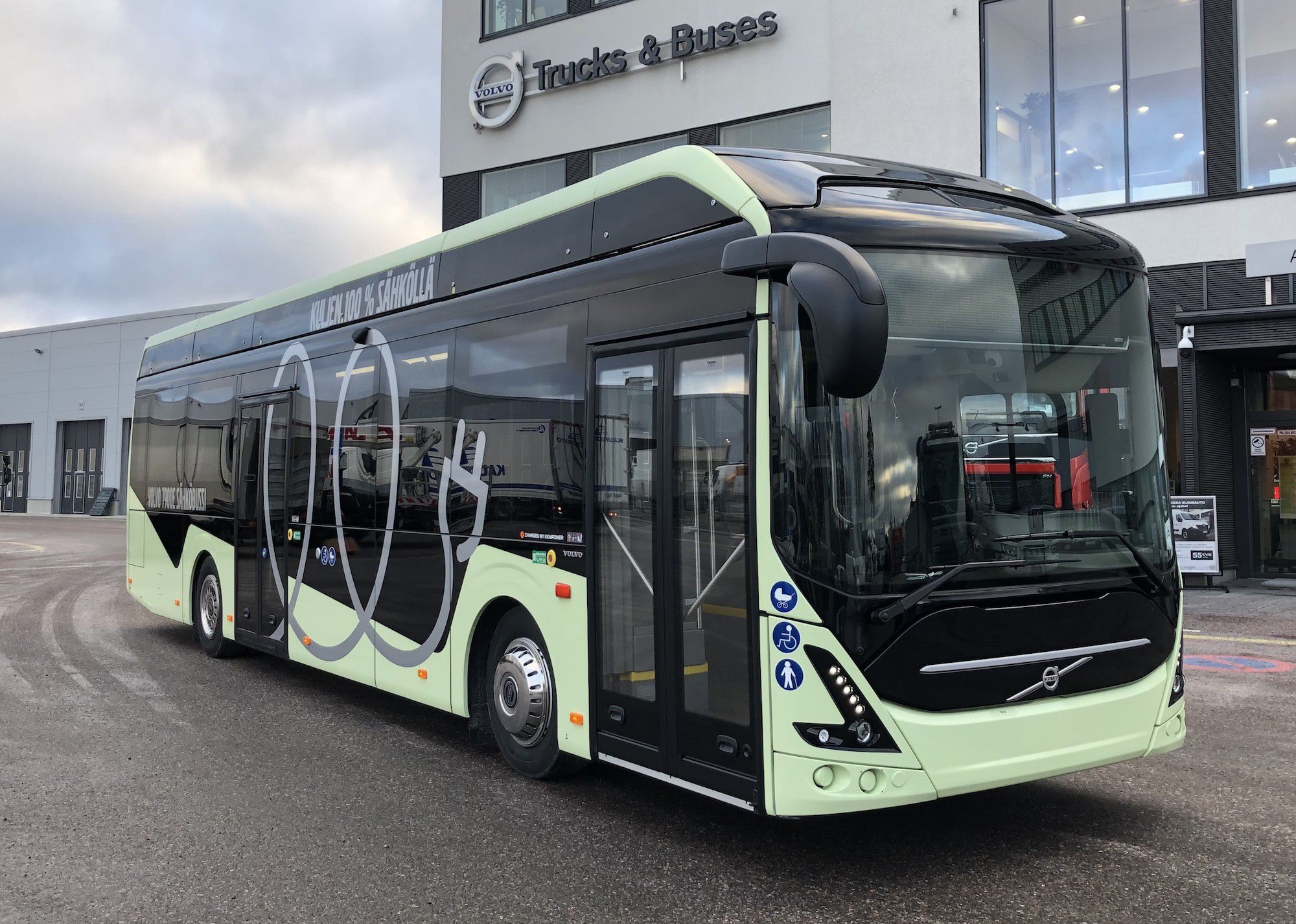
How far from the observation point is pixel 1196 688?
29.1ft

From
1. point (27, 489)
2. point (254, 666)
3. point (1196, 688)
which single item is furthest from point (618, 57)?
point (27, 489)

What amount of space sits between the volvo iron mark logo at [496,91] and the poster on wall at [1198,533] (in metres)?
15.7

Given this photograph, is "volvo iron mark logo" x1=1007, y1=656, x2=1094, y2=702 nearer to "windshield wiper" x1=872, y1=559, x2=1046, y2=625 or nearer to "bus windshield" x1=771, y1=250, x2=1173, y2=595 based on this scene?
"bus windshield" x1=771, y1=250, x2=1173, y2=595

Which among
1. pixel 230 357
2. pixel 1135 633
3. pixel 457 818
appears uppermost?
pixel 230 357

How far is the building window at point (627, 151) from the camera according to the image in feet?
72.2

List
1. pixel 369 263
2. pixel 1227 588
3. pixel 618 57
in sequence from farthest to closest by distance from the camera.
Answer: pixel 618 57, pixel 1227 588, pixel 369 263

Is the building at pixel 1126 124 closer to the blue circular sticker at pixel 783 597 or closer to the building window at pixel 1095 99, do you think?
the building window at pixel 1095 99

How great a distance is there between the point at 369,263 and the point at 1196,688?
7282mm

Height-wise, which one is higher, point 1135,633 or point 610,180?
point 610,180

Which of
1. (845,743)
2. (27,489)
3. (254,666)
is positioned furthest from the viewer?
(27,489)

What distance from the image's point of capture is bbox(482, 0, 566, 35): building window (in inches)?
926

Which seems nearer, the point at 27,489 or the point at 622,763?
the point at 622,763

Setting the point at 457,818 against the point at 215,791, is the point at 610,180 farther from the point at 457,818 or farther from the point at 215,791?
the point at 215,791

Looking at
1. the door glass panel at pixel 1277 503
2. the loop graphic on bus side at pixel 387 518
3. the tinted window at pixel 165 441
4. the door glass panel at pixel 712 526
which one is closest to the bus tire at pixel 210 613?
the tinted window at pixel 165 441
